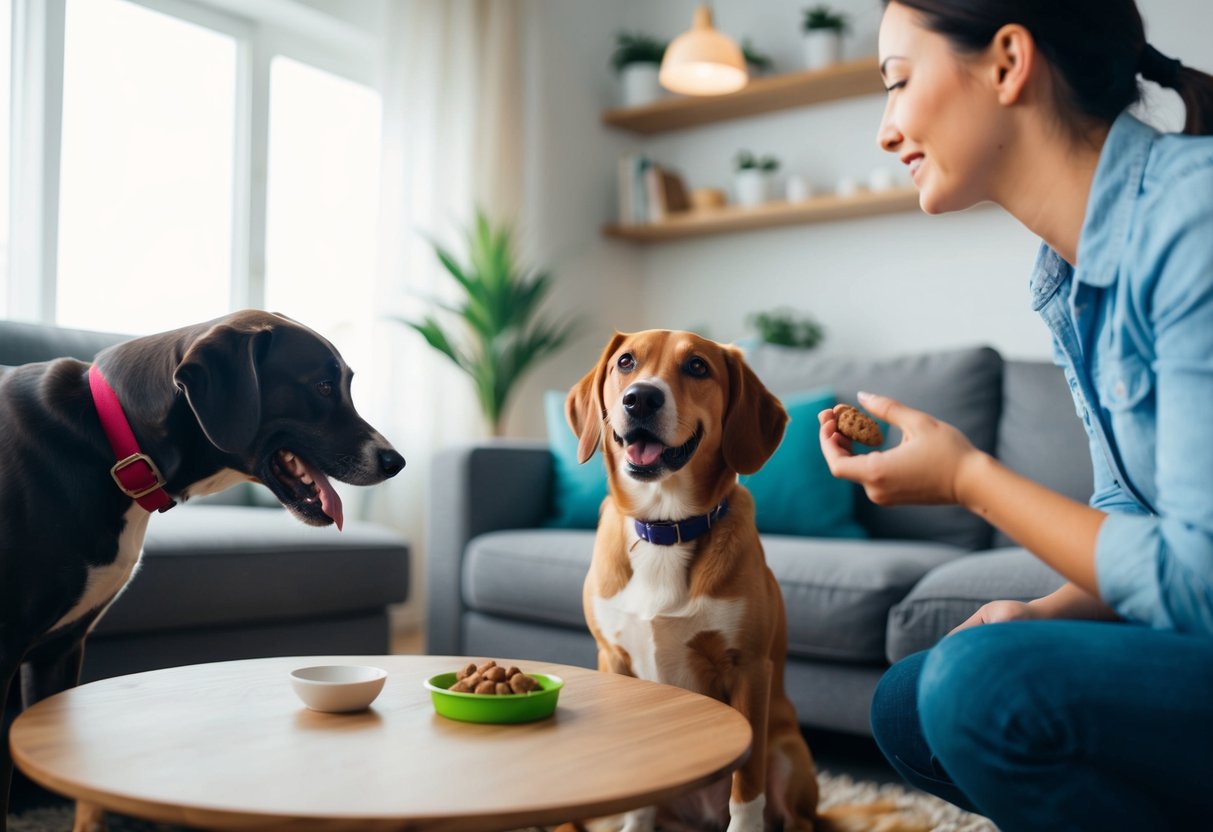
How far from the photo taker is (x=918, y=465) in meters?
0.98

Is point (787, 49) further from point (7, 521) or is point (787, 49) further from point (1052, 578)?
point (7, 521)

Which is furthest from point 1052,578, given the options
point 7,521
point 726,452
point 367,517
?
point 367,517

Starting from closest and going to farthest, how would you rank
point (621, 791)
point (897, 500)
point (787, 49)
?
1. point (621, 791)
2. point (897, 500)
3. point (787, 49)

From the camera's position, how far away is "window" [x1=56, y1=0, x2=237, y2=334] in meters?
3.48

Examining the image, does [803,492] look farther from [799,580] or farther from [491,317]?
[491,317]

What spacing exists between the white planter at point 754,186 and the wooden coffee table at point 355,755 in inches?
141

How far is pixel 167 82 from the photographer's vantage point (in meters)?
3.77

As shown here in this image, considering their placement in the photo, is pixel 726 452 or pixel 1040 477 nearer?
pixel 726 452

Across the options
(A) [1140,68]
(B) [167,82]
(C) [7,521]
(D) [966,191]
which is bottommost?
(C) [7,521]

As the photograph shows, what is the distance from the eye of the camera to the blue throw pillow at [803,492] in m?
2.83

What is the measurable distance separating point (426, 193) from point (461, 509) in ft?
5.73

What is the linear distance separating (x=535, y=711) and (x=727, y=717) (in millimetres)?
212

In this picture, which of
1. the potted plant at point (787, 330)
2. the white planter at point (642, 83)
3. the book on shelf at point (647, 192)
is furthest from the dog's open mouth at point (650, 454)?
the white planter at point (642, 83)

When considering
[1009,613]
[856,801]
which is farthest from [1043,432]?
[1009,613]
